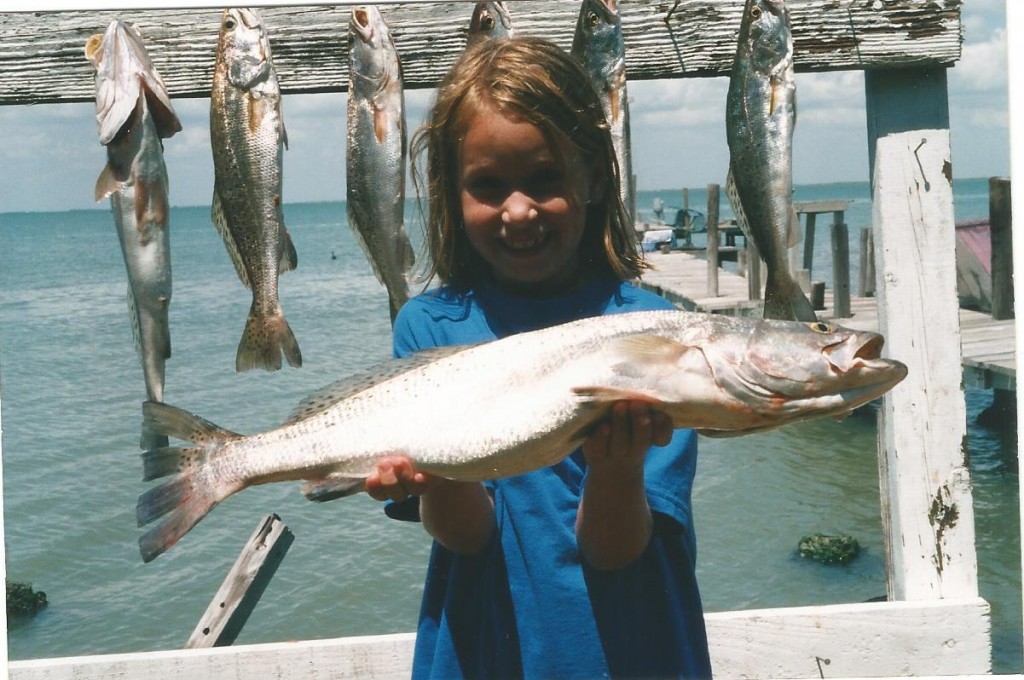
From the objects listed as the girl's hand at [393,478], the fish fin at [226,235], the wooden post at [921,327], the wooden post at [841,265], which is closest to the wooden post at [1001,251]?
the wooden post at [841,265]

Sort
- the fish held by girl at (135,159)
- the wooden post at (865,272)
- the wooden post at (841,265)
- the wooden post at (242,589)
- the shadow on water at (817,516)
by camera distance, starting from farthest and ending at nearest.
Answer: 1. the wooden post at (865,272)
2. the wooden post at (841,265)
3. the shadow on water at (817,516)
4. the wooden post at (242,589)
5. the fish held by girl at (135,159)

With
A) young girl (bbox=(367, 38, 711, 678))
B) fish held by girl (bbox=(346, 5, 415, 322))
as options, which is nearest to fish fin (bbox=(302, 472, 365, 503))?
young girl (bbox=(367, 38, 711, 678))

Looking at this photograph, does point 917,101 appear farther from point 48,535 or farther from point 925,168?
point 48,535

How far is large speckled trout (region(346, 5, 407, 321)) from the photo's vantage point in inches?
115

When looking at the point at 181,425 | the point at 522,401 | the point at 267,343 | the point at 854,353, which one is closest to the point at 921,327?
the point at 854,353

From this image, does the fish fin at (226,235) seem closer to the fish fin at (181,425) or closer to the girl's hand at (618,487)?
the fish fin at (181,425)

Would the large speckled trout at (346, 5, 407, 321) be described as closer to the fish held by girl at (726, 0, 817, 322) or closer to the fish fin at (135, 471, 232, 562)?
the fish fin at (135, 471, 232, 562)

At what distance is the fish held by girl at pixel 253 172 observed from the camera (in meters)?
2.91

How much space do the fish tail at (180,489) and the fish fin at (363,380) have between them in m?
0.18

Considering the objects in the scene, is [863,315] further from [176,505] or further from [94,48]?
[176,505]

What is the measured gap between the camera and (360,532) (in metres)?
13.4

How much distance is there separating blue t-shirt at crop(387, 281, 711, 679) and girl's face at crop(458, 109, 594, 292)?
179 millimetres

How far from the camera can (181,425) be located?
2.43 metres

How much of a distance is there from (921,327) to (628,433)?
1734mm
